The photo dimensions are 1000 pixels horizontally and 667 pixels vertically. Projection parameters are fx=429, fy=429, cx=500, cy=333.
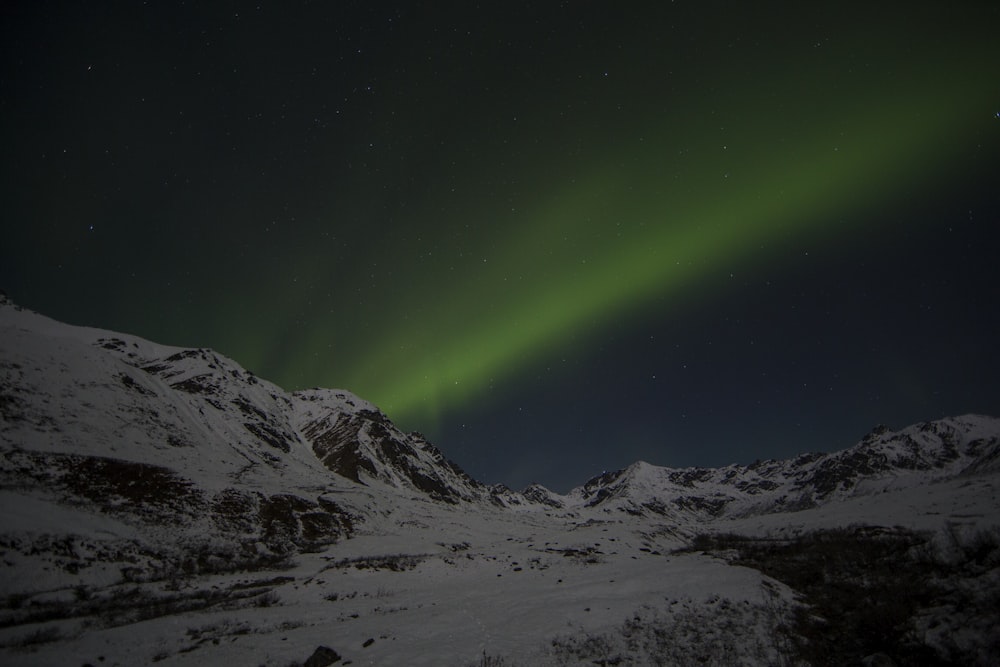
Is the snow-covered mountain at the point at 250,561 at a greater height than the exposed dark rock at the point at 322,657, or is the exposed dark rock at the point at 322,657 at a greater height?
the snow-covered mountain at the point at 250,561

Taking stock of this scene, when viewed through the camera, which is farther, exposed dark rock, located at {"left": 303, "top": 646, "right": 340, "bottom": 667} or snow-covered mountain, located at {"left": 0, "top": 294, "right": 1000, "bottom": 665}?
snow-covered mountain, located at {"left": 0, "top": 294, "right": 1000, "bottom": 665}

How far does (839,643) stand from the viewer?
13.4m

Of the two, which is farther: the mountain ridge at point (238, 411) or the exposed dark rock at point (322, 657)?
the mountain ridge at point (238, 411)

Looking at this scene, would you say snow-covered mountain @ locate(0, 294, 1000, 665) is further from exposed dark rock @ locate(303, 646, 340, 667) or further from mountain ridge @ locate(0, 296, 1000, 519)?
mountain ridge @ locate(0, 296, 1000, 519)

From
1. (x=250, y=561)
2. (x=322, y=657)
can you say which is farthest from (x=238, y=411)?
(x=322, y=657)

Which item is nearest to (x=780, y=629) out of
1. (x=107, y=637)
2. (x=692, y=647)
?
(x=692, y=647)

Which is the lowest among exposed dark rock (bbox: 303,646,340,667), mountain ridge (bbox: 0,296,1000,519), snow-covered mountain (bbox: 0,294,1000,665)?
exposed dark rock (bbox: 303,646,340,667)

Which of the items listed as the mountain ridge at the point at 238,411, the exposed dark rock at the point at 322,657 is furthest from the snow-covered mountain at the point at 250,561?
the mountain ridge at the point at 238,411

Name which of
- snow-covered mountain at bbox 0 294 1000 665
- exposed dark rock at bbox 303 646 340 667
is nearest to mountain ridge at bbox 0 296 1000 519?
snow-covered mountain at bbox 0 294 1000 665

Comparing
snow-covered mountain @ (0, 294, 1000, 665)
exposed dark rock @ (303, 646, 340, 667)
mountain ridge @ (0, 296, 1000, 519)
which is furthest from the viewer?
mountain ridge @ (0, 296, 1000, 519)

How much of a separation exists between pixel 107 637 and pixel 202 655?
215 inches

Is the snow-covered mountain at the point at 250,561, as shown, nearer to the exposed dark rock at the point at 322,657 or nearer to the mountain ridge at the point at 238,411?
the exposed dark rock at the point at 322,657

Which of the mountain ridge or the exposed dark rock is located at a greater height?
the mountain ridge

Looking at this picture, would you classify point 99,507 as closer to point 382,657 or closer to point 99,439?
point 99,439
